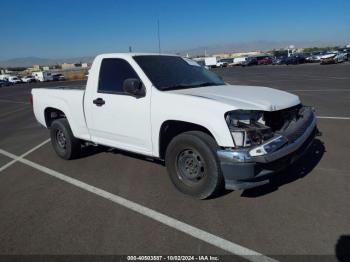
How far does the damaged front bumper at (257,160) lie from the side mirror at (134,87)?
4.95ft

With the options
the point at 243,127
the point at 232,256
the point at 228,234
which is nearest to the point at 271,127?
the point at 243,127

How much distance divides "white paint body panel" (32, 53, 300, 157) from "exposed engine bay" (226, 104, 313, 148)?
100 millimetres

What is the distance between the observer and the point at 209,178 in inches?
179

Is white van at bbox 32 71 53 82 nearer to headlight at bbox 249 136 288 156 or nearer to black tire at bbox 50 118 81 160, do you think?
black tire at bbox 50 118 81 160

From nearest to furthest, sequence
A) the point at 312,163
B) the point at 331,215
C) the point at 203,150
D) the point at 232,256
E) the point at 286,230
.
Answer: the point at 232,256 < the point at 286,230 < the point at 331,215 < the point at 203,150 < the point at 312,163

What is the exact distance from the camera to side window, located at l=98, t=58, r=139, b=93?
5.63 meters

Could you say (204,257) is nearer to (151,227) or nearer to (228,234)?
(228,234)

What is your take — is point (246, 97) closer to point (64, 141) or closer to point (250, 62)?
point (64, 141)

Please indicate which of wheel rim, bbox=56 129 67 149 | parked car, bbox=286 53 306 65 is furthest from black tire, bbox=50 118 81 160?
parked car, bbox=286 53 306 65

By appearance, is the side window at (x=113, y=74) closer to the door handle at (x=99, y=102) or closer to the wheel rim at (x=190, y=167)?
the door handle at (x=99, y=102)

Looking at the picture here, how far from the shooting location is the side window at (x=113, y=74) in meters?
5.63

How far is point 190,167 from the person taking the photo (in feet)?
15.9

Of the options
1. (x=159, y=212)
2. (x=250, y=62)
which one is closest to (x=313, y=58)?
(x=250, y=62)

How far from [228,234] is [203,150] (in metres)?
1.07
